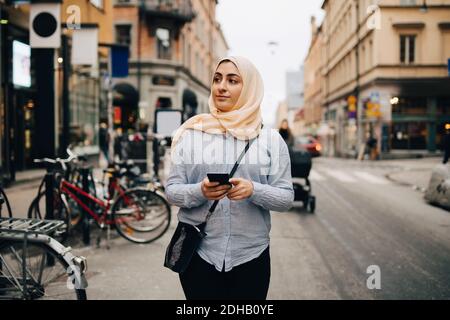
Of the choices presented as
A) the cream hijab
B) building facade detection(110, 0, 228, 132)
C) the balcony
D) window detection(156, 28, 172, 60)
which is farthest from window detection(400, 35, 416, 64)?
window detection(156, 28, 172, 60)

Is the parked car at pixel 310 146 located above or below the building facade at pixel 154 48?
below

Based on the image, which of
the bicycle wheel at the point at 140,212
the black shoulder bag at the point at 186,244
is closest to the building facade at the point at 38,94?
the bicycle wheel at the point at 140,212

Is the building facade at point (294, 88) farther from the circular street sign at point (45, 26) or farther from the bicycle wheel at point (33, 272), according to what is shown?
the bicycle wheel at point (33, 272)

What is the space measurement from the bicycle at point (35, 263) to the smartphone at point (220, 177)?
5.09 ft

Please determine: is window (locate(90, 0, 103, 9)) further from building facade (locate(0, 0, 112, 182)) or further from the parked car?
the parked car

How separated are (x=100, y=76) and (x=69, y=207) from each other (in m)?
16.0

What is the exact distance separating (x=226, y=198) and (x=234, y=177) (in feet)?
0.42

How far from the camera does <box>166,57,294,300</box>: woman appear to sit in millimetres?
2377

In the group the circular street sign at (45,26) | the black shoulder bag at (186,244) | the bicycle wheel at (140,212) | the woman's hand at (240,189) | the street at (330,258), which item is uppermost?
the circular street sign at (45,26)

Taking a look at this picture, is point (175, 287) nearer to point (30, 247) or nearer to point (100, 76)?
point (30, 247)

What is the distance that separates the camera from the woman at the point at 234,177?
2.38 m

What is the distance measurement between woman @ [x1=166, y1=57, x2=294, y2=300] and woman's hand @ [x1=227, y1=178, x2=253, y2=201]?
0.13 meters

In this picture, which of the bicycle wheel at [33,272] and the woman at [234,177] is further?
the bicycle wheel at [33,272]

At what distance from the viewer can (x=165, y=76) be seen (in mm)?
32188
